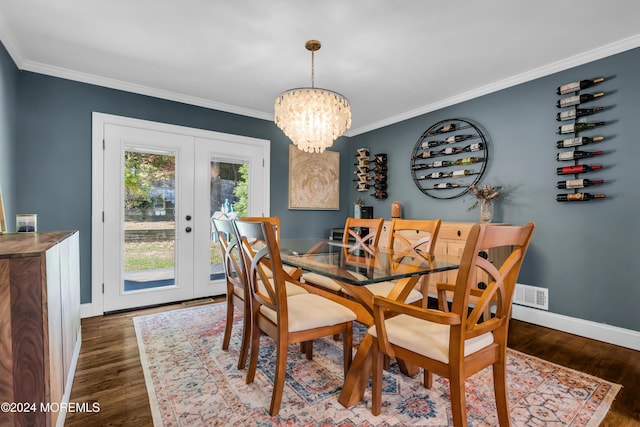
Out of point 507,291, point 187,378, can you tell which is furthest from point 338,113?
point 187,378

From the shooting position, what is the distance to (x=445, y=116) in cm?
376

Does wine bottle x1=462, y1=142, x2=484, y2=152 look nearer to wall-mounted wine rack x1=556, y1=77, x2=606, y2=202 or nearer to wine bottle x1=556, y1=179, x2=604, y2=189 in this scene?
wall-mounted wine rack x1=556, y1=77, x2=606, y2=202

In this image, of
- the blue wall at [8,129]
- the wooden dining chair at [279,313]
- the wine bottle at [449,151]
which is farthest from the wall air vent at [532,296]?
the blue wall at [8,129]

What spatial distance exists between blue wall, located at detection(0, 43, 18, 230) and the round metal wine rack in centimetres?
414

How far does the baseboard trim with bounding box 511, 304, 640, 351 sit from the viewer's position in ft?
7.91

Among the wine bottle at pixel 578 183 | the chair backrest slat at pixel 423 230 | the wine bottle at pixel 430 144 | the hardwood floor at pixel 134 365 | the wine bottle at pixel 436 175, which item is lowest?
the hardwood floor at pixel 134 365

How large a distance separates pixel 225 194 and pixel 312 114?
6.84ft

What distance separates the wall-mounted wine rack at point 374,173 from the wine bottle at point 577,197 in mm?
2137

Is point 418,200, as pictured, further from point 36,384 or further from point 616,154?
point 36,384

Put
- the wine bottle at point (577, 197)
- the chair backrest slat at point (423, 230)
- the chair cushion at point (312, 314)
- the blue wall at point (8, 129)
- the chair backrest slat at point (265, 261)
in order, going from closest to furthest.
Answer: the chair backrest slat at point (265, 261)
the chair cushion at point (312, 314)
the chair backrest slat at point (423, 230)
the blue wall at point (8, 129)
the wine bottle at point (577, 197)

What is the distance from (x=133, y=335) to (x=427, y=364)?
2486 mm

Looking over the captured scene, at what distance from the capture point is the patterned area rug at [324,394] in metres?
1.54

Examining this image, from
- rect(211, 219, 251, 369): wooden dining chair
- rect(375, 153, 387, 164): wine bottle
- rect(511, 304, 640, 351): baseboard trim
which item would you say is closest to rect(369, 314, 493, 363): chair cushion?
rect(211, 219, 251, 369): wooden dining chair

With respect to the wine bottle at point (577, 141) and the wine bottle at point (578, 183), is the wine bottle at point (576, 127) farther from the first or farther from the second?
the wine bottle at point (578, 183)
